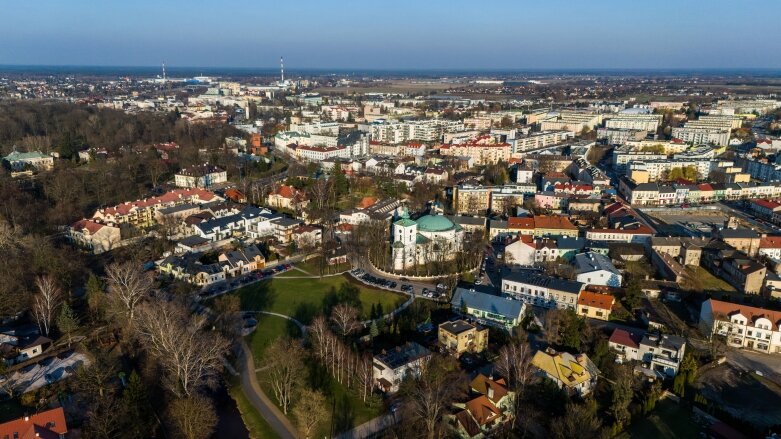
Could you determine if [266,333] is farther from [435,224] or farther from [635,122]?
[635,122]

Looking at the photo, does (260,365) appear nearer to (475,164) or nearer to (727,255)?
(727,255)

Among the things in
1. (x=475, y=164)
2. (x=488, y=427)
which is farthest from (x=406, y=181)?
(x=488, y=427)

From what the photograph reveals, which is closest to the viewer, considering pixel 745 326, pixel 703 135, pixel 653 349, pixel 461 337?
pixel 653 349

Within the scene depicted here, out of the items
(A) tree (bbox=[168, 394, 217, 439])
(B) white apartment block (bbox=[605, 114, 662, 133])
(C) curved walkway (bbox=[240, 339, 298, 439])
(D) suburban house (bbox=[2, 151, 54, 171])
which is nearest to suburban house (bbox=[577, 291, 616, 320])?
(C) curved walkway (bbox=[240, 339, 298, 439])

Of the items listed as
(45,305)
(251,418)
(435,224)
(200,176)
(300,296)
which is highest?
(200,176)

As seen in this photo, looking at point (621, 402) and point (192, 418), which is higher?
point (621, 402)

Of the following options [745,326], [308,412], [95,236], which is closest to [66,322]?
[308,412]

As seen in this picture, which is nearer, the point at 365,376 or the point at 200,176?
the point at 365,376

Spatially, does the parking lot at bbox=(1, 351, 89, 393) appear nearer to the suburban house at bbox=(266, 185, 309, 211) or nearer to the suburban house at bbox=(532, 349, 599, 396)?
the suburban house at bbox=(532, 349, 599, 396)
